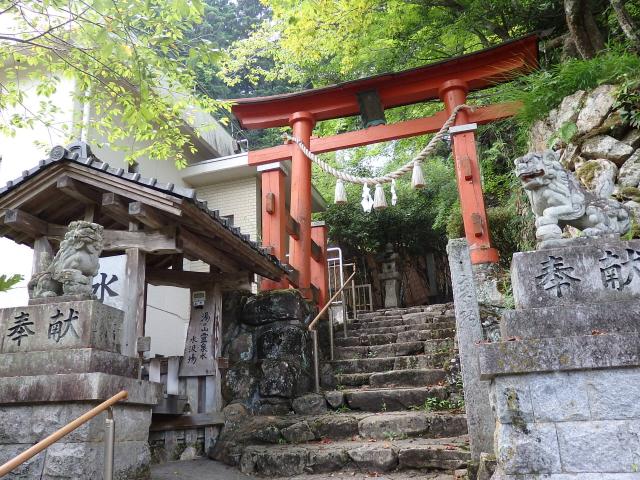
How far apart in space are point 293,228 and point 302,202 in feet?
2.21

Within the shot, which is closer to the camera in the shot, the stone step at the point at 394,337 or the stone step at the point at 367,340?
the stone step at the point at 394,337

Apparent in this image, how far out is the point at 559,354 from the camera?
3781 millimetres

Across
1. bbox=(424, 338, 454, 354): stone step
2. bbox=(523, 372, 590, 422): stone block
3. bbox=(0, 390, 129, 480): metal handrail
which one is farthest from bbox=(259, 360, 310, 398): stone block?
bbox=(523, 372, 590, 422): stone block

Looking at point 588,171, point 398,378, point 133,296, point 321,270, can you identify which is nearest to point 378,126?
point 321,270

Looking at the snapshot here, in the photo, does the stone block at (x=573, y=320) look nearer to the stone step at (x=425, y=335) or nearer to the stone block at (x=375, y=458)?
the stone block at (x=375, y=458)

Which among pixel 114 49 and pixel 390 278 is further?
pixel 390 278

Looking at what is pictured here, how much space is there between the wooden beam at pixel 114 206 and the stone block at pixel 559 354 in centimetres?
453

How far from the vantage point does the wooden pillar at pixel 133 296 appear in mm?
6082

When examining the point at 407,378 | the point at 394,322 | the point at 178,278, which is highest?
Answer: the point at 178,278

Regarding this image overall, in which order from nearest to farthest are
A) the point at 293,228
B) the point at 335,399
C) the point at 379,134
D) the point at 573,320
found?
the point at 573,320 < the point at 335,399 < the point at 293,228 < the point at 379,134

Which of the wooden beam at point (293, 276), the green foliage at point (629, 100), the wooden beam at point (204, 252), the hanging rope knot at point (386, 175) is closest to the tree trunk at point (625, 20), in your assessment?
the green foliage at point (629, 100)

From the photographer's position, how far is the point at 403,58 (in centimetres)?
1330

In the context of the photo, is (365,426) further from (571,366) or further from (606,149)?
(606,149)

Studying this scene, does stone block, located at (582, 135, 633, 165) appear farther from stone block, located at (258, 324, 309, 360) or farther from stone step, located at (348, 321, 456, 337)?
stone block, located at (258, 324, 309, 360)
